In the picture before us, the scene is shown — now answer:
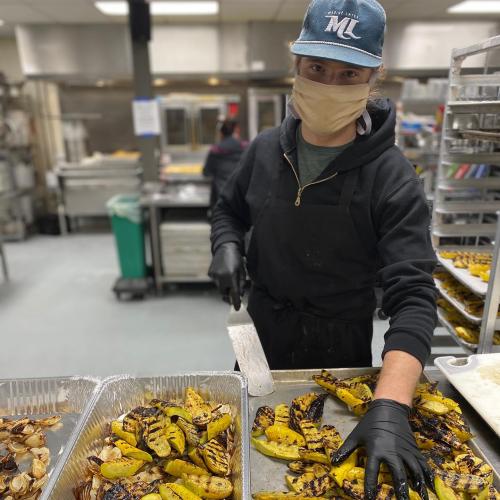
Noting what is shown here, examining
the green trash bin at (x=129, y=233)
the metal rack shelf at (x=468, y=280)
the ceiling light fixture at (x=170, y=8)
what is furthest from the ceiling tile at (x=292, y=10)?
the metal rack shelf at (x=468, y=280)

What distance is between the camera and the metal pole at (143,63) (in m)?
3.97

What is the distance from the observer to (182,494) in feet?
2.72

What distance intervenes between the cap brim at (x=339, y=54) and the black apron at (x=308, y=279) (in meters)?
0.29

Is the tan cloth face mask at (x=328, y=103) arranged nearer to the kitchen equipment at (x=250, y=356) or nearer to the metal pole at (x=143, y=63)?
the kitchen equipment at (x=250, y=356)

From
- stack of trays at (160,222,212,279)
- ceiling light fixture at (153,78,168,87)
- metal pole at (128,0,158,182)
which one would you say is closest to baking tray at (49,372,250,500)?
stack of trays at (160,222,212,279)

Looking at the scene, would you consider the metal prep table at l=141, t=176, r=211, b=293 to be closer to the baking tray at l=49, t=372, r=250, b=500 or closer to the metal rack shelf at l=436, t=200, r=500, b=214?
the metal rack shelf at l=436, t=200, r=500, b=214

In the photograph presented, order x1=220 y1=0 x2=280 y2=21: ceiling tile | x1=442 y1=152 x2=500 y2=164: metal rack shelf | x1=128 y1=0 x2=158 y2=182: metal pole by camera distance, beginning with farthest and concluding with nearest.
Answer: x1=220 y1=0 x2=280 y2=21: ceiling tile → x1=128 y1=0 x2=158 y2=182: metal pole → x1=442 y1=152 x2=500 y2=164: metal rack shelf

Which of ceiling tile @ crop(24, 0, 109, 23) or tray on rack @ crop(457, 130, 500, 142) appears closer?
tray on rack @ crop(457, 130, 500, 142)

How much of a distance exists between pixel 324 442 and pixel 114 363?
254 cm

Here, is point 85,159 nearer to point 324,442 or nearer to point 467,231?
point 467,231

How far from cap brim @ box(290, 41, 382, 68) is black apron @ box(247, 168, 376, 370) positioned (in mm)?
286

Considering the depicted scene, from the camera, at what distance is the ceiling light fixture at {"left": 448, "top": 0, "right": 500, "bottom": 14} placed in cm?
520

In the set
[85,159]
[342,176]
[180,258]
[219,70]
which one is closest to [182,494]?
[342,176]

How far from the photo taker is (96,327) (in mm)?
3717
